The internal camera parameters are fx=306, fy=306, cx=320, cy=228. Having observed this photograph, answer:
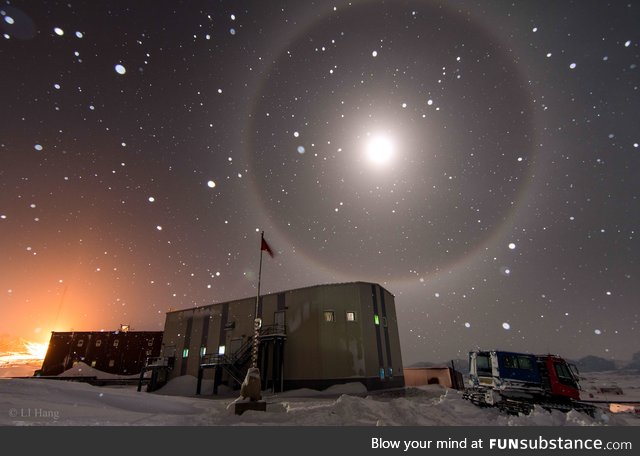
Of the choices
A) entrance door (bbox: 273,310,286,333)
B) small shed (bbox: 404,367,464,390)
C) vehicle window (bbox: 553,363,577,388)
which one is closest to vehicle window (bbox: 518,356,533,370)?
vehicle window (bbox: 553,363,577,388)

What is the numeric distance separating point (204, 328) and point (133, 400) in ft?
81.2

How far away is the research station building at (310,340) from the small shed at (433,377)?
7402mm

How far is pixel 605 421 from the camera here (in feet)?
48.8

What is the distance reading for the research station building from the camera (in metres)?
28.4

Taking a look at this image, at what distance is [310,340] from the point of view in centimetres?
2934

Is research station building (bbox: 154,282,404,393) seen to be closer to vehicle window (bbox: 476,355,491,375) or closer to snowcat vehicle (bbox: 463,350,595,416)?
vehicle window (bbox: 476,355,491,375)

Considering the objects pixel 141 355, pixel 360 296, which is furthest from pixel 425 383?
pixel 141 355

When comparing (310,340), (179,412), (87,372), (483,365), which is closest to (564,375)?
(483,365)

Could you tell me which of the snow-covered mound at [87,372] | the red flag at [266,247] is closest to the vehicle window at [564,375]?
the red flag at [266,247]

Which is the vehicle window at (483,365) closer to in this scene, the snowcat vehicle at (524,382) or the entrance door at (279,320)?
the snowcat vehicle at (524,382)

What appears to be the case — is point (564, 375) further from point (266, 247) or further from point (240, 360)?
point (240, 360)

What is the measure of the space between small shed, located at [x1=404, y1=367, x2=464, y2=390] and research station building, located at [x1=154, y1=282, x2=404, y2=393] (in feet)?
24.3

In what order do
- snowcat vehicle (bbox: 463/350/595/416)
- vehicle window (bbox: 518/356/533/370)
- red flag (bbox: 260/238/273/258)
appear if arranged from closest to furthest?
snowcat vehicle (bbox: 463/350/595/416) < vehicle window (bbox: 518/356/533/370) < red flag (bbox: 260/238/273/258)
